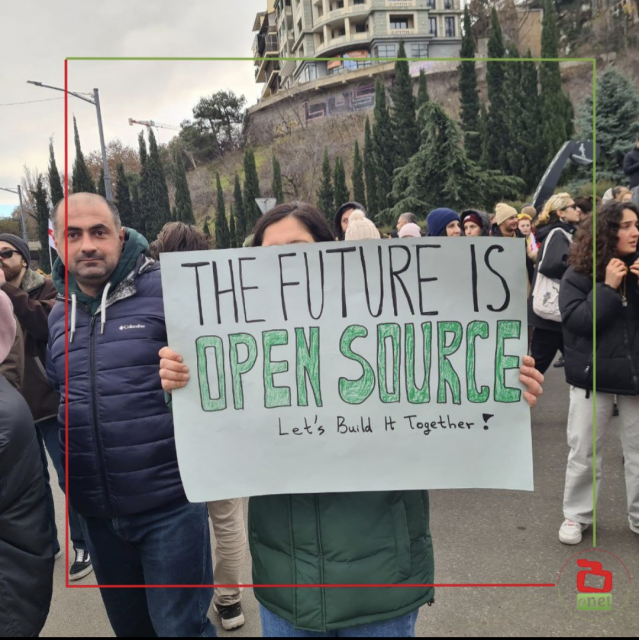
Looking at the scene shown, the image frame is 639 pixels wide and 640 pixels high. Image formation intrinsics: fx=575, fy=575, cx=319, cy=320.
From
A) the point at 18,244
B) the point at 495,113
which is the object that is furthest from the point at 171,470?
the point at 495,113

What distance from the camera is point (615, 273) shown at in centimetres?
276

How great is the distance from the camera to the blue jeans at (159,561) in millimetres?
1925

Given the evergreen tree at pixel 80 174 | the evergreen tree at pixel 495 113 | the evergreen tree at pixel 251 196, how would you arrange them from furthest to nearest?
1. the evergreen tree at pixel 495 113
2. the evergreen tree at pixel 251 196
3. the evergreen tree at pixel 80 174

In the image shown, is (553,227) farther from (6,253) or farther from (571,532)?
(6,253)

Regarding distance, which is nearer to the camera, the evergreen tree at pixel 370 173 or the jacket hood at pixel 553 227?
the evergreen tree at pixel 370 173

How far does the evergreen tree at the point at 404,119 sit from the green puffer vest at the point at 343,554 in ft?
6.95

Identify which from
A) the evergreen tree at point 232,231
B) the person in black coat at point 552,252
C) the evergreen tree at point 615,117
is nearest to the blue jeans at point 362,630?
the evergreen tree at point 232,231

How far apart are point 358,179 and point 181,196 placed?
925 mm

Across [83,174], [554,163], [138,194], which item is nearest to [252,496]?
[83,174]

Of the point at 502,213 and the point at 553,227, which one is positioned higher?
the point at 502,213

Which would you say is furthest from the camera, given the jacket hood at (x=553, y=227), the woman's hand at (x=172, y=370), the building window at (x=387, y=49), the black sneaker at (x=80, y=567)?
the building window at (x=387, y=49)

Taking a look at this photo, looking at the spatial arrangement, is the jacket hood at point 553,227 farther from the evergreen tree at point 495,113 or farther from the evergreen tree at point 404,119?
the evergreen tree at point 404,119

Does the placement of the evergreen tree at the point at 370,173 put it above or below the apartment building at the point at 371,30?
below

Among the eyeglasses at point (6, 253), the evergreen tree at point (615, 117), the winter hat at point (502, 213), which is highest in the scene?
the evergreen tree at point (615, 117)
